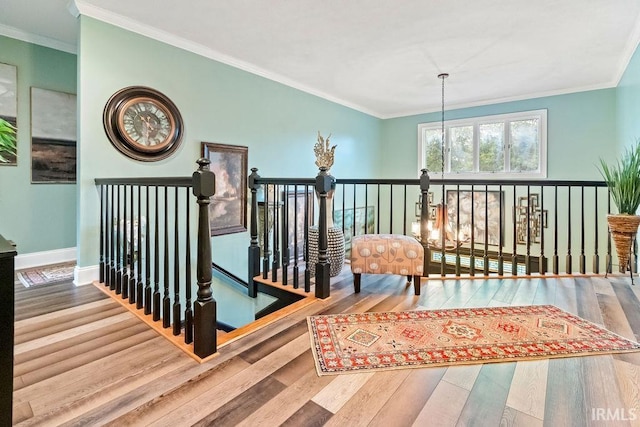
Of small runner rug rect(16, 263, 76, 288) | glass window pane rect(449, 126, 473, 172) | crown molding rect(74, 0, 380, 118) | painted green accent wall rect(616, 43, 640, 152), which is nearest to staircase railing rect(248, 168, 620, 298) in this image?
glass window pane rect(449, 126, 473, 172)

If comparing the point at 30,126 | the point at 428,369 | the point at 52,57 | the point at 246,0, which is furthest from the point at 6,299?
the point at 52,57

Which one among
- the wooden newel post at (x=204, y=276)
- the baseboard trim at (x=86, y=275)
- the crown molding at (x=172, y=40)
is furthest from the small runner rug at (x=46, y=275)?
the crown molding at (x=172, y=40)

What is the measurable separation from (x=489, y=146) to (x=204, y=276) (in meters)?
5.89

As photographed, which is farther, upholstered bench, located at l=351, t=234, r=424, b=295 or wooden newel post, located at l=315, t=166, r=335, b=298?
upholstered bench, located at l=351, t=234, r=424, b=295

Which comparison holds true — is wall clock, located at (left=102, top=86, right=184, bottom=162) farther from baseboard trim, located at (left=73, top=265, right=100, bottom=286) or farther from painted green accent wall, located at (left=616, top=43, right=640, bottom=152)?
painted green accent wall, located at (left=616, top=43, right=640, bottom=152)

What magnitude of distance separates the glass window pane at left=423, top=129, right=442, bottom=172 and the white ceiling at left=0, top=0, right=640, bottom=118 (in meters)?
1.78

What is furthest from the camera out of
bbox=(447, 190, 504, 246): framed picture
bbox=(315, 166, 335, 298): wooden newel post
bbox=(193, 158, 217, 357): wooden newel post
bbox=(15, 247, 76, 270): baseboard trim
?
bbox=(447, 190, 504, 246): framed picture

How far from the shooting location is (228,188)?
387 centimetres

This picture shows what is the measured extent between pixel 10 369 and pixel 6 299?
0.19 metres

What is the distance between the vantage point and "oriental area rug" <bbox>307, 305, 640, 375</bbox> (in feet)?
5.30

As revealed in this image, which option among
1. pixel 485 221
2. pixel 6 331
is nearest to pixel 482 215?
pixel 485 221

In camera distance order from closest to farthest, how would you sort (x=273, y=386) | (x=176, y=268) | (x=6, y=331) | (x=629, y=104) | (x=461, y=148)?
(x=6, y=331), (x=273, y=386), (x=176, y=268), (x=629, y=104), (x=461, y=148)

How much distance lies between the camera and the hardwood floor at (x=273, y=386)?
4.01 feet

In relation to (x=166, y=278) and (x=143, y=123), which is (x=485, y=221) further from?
(x=143, y=123)
